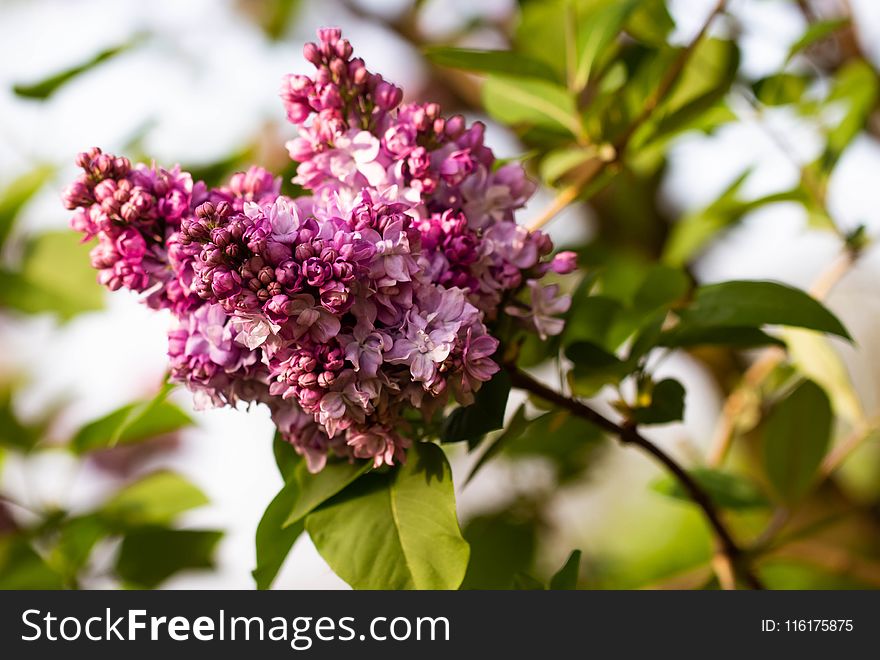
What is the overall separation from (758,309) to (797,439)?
0.28 meters

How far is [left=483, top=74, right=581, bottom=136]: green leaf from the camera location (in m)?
0.77

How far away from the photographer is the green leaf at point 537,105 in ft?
2.53

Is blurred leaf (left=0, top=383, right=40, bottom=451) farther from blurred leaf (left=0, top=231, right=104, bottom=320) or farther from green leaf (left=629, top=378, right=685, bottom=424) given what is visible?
green leaf (left=629, top=378, right=685, bottom=424)

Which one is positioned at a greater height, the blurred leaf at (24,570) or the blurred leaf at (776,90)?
the blurred leaf at (776,90)

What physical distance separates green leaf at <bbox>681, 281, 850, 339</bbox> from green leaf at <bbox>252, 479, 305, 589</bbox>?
302mm

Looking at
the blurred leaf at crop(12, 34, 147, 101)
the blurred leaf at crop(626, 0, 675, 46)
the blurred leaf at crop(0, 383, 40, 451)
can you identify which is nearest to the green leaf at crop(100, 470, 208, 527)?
the blurred leaf at crop(0, 383, 40, 451)

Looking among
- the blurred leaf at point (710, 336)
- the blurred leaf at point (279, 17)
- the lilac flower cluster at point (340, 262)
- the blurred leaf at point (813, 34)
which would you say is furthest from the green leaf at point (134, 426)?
the blurred leaf at point (279, 17)

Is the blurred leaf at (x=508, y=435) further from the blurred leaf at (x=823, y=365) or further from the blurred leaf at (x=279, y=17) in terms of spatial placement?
the blurred leaf at (x=279, y=17)

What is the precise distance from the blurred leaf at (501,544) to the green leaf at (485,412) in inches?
13.6

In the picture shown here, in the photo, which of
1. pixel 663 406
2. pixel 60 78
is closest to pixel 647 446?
pixel 663 406

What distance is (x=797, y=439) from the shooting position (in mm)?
832
